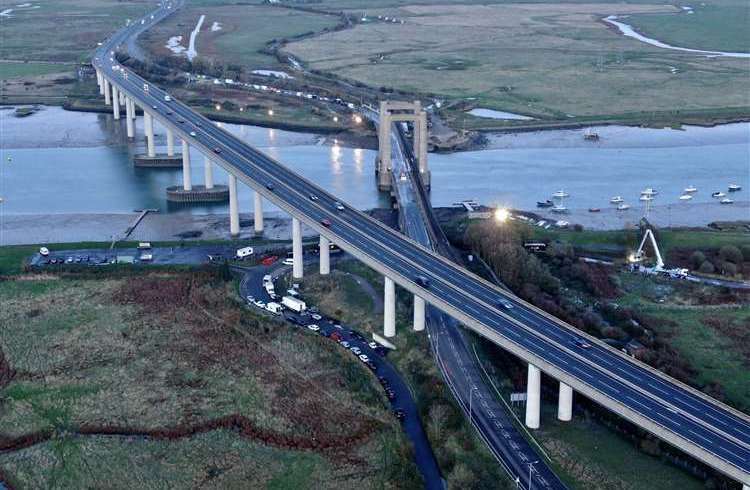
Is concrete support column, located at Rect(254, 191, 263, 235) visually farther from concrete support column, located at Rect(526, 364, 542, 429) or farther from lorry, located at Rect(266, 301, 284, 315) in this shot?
concrete support column, located at Rect(526, 364, 542, 429)

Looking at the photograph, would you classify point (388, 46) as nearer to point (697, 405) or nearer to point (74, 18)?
point (74, 18)

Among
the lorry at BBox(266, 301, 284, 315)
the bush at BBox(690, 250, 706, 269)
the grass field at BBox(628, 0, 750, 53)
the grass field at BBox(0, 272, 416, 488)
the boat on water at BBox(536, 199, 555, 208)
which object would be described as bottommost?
the grass field at BBox(0, 272, 416, 488)

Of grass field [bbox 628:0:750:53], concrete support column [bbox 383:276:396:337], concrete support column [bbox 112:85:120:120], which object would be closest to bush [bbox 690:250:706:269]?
concrete support column [bbox 383:276:396:337]

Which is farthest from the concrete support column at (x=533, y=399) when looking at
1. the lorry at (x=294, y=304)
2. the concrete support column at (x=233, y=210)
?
the concrete support column at (x=233, y=210)

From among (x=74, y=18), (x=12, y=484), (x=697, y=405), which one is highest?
(x=74, y=18)

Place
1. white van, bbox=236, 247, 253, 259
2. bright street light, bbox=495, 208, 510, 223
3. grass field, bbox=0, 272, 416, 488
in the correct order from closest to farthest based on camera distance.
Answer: grass field, bbox=0, 272, 416, 488
white van, bbox=236, 247, 253, 259
bright street light, bbox=495, 208, 510, 223

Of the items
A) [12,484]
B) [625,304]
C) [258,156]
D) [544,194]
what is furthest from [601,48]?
[12,484]

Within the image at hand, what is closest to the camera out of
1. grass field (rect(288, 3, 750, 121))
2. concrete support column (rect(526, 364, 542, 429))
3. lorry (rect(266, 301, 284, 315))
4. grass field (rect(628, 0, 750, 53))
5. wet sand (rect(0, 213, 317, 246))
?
concrete support column (rect(526, 364, 542, 429))
